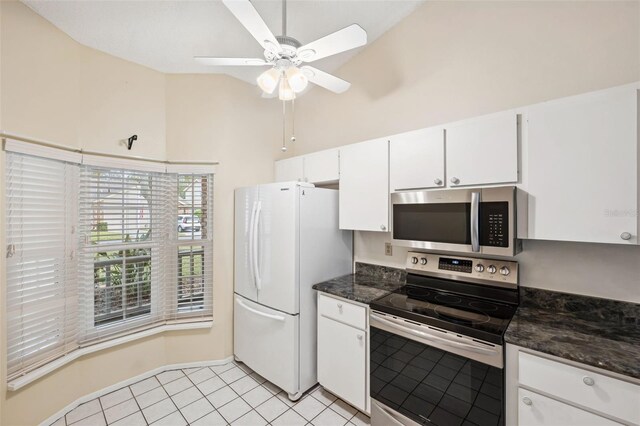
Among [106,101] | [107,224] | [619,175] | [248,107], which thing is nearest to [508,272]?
[619,175]

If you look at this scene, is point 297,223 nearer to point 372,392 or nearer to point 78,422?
point 372,392

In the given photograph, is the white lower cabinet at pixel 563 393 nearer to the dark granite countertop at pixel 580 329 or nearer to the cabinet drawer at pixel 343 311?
the dark granite countertop at pixel 580 329

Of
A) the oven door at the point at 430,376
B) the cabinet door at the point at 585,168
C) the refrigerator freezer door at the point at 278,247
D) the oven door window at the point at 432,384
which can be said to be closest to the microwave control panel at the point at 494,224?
the cabinet door at the point at 585,168

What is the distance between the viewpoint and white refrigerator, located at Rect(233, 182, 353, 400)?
2.16 meters

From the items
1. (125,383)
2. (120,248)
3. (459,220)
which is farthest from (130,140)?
(459,220)

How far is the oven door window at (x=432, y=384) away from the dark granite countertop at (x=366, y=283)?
10.8 inches

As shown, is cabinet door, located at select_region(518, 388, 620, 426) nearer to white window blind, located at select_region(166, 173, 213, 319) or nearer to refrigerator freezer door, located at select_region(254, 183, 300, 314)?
refrigerator freezer door, located at select_region(254, 183, 300, 314)

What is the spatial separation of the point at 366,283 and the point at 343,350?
1.83 ft

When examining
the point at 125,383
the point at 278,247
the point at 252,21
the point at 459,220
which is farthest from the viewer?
the point at 125,383

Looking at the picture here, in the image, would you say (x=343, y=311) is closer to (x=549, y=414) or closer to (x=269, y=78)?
(x=549, y=414)

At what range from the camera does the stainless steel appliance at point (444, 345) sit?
138 cm

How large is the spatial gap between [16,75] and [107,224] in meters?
1.15

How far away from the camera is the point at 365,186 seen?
220 cm

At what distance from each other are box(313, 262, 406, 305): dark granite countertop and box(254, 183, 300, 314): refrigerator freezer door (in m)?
0.24
